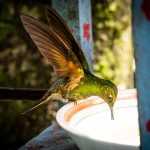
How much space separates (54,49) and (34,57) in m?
4.07

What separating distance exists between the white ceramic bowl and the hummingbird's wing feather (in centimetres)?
12

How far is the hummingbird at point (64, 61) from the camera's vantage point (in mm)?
1557

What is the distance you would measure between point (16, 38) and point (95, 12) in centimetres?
94

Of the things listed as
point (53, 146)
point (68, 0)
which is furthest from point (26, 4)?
point (53, 146)

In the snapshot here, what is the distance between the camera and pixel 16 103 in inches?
221

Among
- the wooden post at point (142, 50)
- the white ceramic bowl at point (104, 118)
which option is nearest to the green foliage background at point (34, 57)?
the white ceramic bowl at point (104, 118)

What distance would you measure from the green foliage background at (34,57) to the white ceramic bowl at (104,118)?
355 cm

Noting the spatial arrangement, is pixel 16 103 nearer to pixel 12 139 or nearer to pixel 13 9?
pixel 12 139

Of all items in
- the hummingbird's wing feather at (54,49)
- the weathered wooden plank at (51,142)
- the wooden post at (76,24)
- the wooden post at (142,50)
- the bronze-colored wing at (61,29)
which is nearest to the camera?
the wooden post at (142,50)

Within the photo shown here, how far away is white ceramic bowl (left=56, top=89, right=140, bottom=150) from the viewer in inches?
63.1

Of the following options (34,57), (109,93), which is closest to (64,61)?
(109,93)

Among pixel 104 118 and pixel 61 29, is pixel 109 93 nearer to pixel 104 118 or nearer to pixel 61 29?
pixel 104 118

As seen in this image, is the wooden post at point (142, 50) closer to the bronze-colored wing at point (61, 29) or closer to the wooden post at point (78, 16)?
the bronze-colored wing at point (61, 29)

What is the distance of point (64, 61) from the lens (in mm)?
1714
